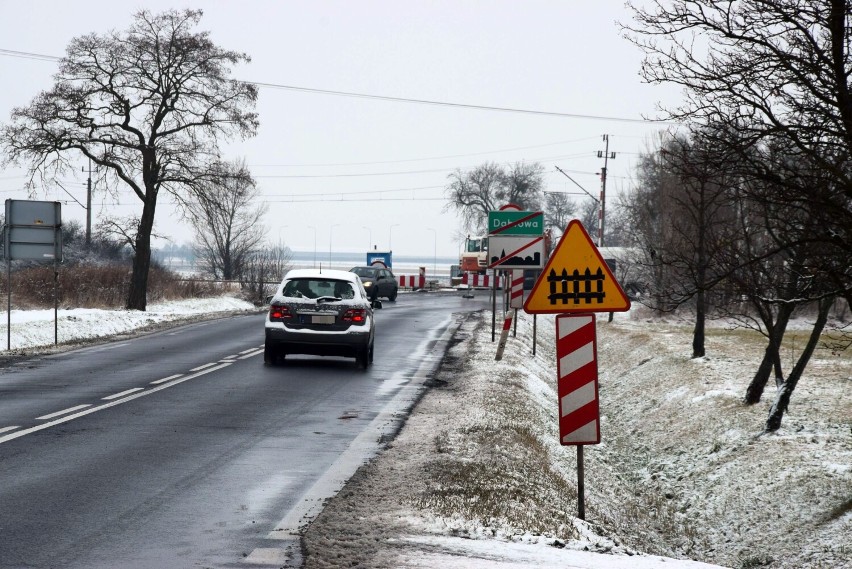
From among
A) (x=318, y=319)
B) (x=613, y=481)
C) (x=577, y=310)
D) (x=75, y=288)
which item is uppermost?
(x=577, y=310)

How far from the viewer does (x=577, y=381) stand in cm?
918

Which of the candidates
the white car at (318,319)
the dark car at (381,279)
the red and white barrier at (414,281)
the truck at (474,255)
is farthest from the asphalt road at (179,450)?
the truck at (474,255)

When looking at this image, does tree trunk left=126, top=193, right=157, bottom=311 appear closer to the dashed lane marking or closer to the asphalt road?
the dashed lane marking

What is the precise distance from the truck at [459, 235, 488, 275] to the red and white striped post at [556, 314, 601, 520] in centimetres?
7025

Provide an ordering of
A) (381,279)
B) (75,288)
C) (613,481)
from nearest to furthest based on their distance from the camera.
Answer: (613,481)
(75,288)
(381,279)

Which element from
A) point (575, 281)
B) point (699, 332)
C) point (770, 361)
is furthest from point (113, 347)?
point (575, 281)

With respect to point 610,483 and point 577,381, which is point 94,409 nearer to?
point 610,483

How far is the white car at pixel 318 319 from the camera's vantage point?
20.0 metres

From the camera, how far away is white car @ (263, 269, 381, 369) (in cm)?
1997

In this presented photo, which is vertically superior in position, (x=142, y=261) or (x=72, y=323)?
(x=142, y=261)

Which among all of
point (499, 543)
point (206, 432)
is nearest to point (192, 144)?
point (206, 432)

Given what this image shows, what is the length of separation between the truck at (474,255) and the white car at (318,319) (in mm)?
59207

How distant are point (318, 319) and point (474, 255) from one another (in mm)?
63407

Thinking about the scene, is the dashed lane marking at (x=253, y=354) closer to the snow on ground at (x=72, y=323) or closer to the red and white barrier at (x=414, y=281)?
the snow on ground at (x=72, y=323)
